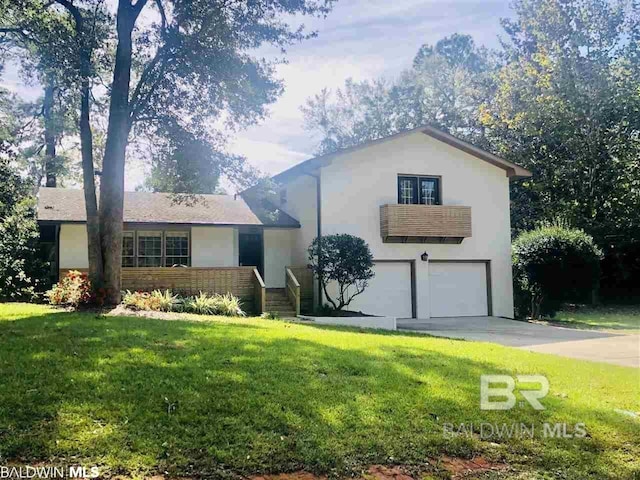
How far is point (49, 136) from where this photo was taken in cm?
2309

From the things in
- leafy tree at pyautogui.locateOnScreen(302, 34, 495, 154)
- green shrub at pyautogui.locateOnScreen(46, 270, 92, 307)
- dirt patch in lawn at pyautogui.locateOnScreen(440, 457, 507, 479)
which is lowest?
dirt patch in lawn at pyautogui.locateOnScreen(440, 457, 507, 479)

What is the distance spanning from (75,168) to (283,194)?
43.8 ft

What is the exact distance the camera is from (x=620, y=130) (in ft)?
83.8

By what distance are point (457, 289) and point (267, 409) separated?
15572 millimetres

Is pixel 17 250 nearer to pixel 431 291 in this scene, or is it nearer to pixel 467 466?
pixel 431 291

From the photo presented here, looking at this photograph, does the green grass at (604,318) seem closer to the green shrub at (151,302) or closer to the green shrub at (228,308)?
the green shrub at (228,308)

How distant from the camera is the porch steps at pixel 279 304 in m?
16.7

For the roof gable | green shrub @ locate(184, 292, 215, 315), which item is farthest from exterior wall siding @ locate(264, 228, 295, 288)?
green shrub @ locate(184, 292, 215, 315)

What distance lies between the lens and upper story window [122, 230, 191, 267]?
61.2 ft

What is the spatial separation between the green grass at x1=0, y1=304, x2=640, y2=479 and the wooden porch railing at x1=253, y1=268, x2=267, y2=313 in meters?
8.13

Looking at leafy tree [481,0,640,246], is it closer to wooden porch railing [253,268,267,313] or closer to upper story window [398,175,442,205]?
upper story window [398,175,442,205]

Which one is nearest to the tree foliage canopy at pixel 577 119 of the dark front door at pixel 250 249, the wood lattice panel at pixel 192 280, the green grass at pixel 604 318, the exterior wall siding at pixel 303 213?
the green grass at pixel 604 318

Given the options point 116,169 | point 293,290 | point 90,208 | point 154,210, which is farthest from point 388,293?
point 90,208

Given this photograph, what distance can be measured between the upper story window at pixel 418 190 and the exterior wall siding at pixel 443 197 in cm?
24
